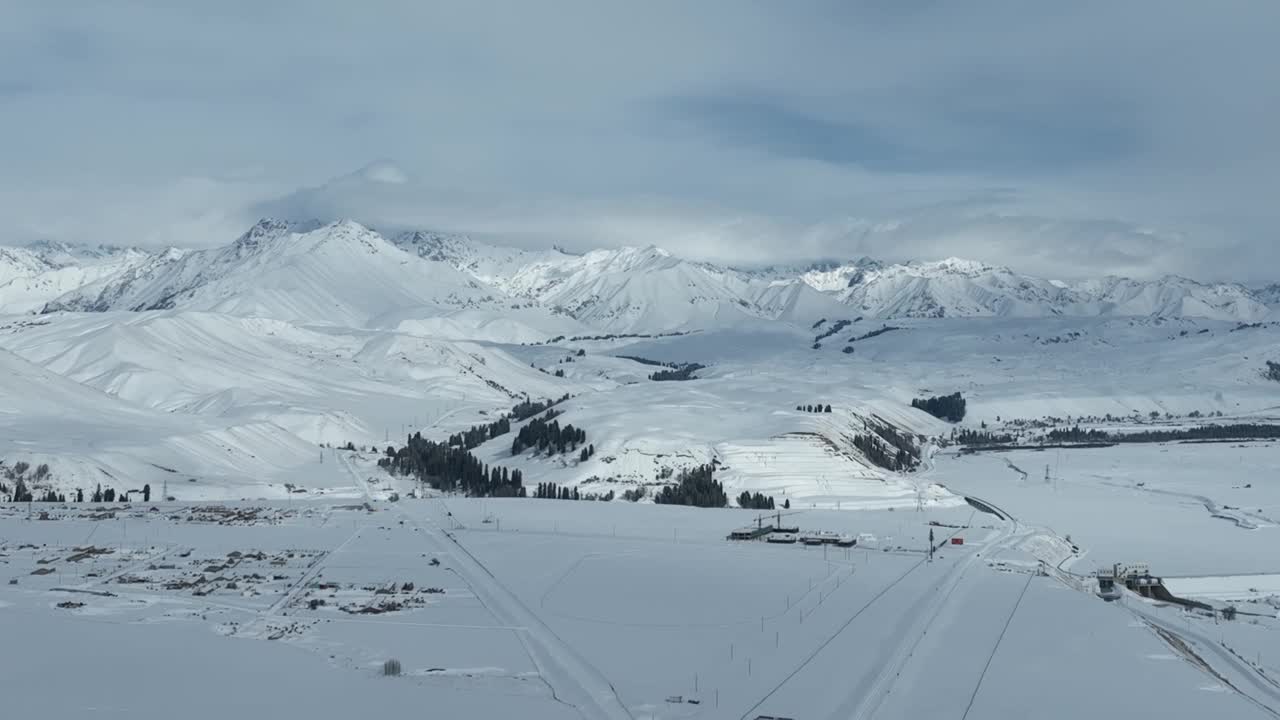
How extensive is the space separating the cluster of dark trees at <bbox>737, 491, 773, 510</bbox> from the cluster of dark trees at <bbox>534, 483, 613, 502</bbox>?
41.8 feet

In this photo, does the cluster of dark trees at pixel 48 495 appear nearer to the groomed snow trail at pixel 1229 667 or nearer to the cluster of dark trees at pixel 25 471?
the cluster of dark trees at pixel 25 471

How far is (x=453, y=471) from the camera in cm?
11856

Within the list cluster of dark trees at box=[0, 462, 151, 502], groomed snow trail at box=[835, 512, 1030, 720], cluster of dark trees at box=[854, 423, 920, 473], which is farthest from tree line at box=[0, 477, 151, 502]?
cluster of dark trees at box=[854, 423, 920, 473]

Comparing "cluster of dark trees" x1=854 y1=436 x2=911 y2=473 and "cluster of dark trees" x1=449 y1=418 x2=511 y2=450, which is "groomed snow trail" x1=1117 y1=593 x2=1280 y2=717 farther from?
"cluster of dark trees" x1=449 y1=418 x2=511 y2=450

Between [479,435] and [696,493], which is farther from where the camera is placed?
[479,435]

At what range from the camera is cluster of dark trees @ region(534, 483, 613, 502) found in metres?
106

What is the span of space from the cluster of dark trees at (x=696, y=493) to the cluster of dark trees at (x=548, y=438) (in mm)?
17039

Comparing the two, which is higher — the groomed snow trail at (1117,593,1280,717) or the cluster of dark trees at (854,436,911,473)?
the cluster of dark trees at (854,436,911,473)

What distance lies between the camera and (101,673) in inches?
1348

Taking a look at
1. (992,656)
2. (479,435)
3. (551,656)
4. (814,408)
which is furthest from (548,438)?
(992,656)

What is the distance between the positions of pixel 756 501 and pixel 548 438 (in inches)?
1512

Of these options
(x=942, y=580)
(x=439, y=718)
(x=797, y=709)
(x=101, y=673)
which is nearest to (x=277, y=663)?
(x=101, y=673)

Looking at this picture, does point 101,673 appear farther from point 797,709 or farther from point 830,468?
point 830,468

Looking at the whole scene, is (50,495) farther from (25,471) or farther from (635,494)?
(635,494)
